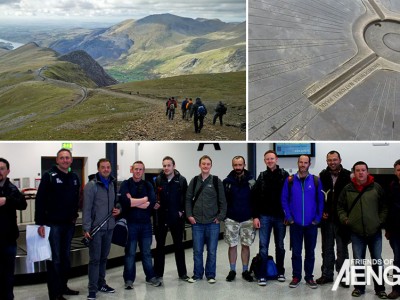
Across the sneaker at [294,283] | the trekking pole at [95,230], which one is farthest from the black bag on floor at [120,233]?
the sneaker at [294,283]

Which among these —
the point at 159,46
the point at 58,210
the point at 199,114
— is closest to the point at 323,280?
the point at 199,114

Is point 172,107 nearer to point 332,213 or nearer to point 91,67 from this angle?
point 91,67

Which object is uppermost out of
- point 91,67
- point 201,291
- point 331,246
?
point 91,67

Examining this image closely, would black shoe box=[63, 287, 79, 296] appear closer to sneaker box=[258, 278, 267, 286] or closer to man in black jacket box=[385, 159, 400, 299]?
sneaker box=[258, 278, 267, 286]

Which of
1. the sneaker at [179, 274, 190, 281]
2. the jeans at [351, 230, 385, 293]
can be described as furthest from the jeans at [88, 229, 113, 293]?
the jeans at [351, 230, 385, 293]

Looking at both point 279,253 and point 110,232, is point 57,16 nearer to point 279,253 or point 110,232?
point 110,232

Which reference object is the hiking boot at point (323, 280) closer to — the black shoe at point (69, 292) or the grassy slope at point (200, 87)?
the grassy slope at point (200, 87)
